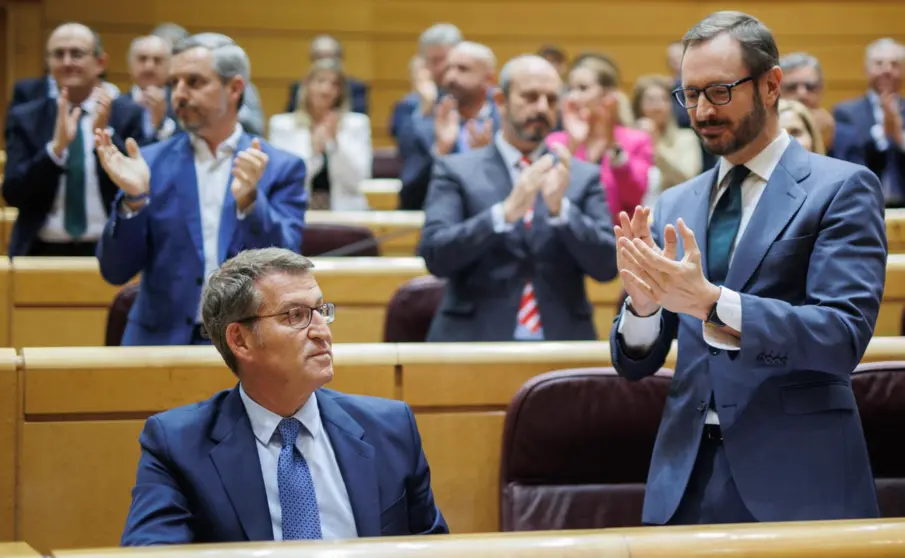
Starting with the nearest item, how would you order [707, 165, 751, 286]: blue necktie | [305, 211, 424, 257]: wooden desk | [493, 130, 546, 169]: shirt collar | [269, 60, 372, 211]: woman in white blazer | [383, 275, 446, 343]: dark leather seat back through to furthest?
[707, 165, 751, 286]: blue necktie
[493, 130, 546, 169]: shirt collar
[383, 275, 446, 343]: dark leather seat back
[305, 211, 424, 257]: wooden desk
[269, 60, 372, 211]: woman in white blazer

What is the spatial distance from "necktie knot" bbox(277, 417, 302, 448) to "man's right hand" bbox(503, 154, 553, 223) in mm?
1167

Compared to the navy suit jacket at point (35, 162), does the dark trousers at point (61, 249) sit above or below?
below

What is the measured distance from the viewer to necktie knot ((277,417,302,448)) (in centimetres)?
192

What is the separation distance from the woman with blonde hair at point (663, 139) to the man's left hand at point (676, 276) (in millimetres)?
3181

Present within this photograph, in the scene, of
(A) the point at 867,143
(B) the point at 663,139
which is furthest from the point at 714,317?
(A) the point at 867,143

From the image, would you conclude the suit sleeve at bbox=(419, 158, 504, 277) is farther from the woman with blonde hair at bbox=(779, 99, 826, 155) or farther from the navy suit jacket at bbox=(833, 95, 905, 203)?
the navy suit jacket at bbox=(833, 95, 905, 203)

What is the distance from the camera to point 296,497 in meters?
1.86

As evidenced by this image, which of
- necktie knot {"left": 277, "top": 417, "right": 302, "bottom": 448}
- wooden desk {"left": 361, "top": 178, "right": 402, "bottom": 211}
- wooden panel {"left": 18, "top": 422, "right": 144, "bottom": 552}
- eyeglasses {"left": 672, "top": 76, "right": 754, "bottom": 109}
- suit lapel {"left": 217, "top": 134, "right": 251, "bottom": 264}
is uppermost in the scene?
eyeglasses {"left": 672, "top": 76, "right": 754, "bottom": 109}

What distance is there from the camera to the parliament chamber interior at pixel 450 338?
1.82 metres

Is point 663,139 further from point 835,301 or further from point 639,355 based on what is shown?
point 835,301

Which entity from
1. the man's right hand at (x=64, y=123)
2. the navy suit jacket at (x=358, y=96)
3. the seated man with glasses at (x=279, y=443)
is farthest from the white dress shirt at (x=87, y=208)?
the navy suit jacket at (x=358, y=96)

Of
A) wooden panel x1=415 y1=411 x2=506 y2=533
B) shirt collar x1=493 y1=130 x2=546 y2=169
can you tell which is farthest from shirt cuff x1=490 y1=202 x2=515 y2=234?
wooden panel x1=415 y1=411 x2=506 y2=533

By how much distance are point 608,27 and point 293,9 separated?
2230 mm

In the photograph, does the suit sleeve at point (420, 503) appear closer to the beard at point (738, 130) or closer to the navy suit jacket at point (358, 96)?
the beard at point (738, 130)
